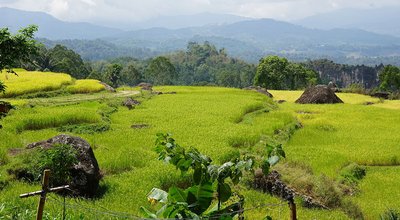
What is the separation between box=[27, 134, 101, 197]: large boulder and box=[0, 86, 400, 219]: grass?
1.58 ft

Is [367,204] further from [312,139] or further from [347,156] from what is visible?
[312,139]

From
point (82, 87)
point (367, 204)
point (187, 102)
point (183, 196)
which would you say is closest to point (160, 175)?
point (367, 204)

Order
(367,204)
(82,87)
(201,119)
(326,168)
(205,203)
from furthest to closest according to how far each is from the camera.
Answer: (82,87), (201,119), (326,168), (367,204), (205,203)

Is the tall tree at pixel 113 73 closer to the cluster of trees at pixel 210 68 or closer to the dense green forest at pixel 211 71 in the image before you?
the dense green forest at pixel 211 71

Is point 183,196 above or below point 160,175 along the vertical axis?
above

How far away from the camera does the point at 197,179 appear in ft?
18.6

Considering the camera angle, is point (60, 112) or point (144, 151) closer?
point (144, 151)

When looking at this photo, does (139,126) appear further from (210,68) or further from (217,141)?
(210,68)

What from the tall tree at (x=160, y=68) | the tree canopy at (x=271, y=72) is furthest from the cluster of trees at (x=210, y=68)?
the tree canopy at (x=271, y=72)

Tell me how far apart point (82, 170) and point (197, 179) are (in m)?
6.08

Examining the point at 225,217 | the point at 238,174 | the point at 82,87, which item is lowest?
the point at 82,87

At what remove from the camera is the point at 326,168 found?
15398 mm

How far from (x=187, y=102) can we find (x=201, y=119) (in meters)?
7.78

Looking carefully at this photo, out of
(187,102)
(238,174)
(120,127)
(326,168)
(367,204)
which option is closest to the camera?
(238,174)
